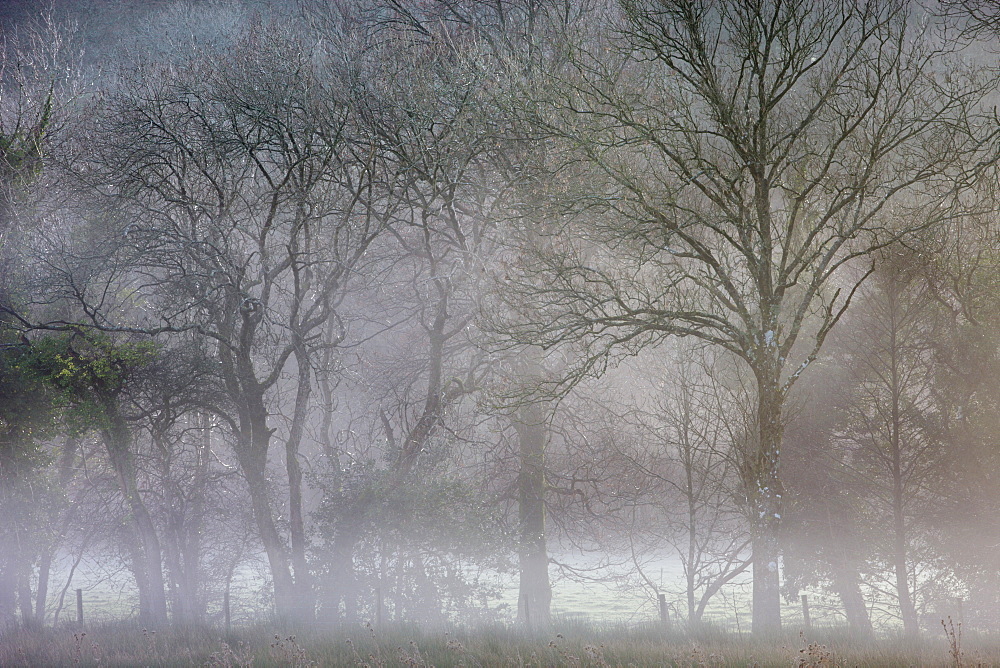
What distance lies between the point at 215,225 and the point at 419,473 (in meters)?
6.17

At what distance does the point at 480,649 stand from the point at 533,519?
304 inches

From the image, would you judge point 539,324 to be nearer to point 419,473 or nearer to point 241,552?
point 419,473

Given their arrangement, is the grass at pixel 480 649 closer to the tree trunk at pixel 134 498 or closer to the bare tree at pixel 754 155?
the bare tree at pixel 754 155

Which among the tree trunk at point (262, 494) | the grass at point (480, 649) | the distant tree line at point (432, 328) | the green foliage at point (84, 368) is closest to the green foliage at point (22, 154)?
the distant tree line at point (432, 328)

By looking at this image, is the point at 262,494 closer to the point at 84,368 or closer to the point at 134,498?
the point at 134,498

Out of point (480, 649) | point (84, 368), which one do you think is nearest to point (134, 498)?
point (84, 368)

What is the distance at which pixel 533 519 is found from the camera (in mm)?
17516

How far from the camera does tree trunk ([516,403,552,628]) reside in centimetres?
1720

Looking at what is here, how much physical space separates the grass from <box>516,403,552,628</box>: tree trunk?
4.18 m

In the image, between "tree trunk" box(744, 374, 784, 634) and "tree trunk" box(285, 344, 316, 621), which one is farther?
"tree trunk" box(285, 344, 316, 621)

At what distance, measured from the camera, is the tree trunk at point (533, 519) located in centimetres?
1720

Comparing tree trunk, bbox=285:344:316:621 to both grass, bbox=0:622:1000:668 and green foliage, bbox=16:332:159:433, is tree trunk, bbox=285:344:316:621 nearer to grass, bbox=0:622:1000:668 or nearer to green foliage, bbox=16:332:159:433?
green foliage, bbox=16:332:159:433

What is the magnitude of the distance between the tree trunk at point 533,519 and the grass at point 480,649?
4180 mm

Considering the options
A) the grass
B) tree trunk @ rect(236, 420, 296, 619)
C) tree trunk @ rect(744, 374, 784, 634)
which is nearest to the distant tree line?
tree trunk @ rect(236, 420, 296, 619)
